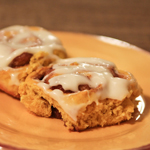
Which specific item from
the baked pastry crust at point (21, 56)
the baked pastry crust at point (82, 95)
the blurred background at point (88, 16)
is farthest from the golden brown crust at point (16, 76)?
the blurred background at point (88, 16)

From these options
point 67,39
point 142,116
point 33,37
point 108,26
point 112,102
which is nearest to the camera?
point 112,102

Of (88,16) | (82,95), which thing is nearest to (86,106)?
(82,95)

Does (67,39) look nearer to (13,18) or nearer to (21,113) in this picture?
(21,113)

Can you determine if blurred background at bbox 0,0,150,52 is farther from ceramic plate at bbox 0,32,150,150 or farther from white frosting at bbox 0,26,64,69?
ceramic plate at bbox 0,32,150,150

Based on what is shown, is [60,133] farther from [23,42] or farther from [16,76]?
[23,42]

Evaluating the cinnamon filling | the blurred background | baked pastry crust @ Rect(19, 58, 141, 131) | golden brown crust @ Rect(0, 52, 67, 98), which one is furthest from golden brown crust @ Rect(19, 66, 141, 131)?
the blurred background

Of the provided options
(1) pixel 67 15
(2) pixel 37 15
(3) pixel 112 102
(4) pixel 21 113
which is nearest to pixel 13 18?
(2) pixel 37 15
